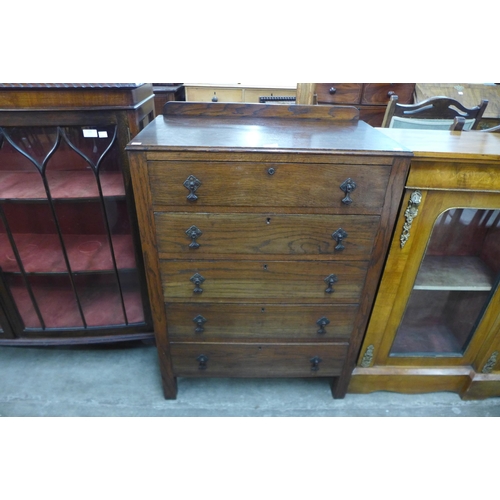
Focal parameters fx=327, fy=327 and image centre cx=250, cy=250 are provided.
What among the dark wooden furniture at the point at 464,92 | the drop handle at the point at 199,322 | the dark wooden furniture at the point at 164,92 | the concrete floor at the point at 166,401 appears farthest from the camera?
the dark wooden furniture at the point at 464,92

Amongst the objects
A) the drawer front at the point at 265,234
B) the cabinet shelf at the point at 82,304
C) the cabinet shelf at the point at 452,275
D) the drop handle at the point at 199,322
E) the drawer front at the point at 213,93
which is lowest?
the cabinet shelf at the point at 82,304

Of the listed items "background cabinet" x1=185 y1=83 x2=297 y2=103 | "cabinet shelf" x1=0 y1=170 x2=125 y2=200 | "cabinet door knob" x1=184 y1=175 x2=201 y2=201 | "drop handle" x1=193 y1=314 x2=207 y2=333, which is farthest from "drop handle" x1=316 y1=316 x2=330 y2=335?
"background cabinet" x1=185 y1=83 x2=297 y2=103

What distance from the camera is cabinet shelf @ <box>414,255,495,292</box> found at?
1.28 meters

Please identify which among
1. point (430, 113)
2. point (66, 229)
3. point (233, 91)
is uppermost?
point (430, 113)

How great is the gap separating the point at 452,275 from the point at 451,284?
4cm

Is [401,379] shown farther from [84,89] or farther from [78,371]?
[84,89]

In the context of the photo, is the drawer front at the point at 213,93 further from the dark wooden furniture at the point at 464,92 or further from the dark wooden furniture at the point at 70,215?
the dark wooden furniture at the point at 70,215

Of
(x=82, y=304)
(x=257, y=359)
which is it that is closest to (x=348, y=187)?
(x=257, y=359)

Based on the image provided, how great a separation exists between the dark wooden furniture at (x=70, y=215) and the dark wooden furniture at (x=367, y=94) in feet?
6.44

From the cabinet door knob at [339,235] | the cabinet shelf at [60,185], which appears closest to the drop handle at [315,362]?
the cabinet door knob at [339,235]

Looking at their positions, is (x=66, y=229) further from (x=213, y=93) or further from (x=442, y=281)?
(x=213, y=93)

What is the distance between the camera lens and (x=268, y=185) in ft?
3.22

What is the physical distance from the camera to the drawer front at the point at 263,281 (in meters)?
1.13

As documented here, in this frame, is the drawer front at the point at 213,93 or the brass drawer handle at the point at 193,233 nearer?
the brass drawer handle at the point at 193,233
